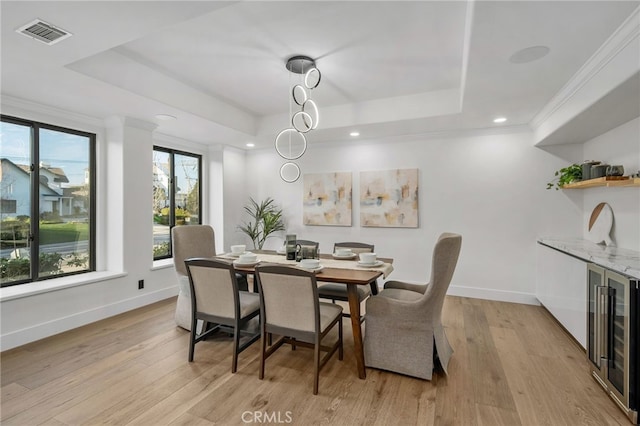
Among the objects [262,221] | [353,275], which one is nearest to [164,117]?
[262,221]

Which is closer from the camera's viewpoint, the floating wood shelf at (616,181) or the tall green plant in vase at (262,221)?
the floating wood shelf at (616,181)

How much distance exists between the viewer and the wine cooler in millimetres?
1876

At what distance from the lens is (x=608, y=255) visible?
2.53m

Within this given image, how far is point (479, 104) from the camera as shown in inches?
131

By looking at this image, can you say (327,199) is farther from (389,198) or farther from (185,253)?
(185,253)

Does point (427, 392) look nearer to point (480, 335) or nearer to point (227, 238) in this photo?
point (480, 335)

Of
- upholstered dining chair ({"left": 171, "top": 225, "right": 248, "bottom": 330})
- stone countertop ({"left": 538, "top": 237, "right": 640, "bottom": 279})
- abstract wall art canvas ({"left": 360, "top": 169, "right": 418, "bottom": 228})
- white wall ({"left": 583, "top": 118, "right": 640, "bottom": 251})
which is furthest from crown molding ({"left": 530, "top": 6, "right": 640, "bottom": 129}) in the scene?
upholstered dining chair ({"left": 171, "top": 225, "right": 248, "bottom": 330})

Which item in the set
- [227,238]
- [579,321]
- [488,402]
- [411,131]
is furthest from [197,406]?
[411,131]

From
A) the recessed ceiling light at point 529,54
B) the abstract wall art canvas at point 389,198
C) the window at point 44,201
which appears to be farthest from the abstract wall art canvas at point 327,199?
the window at point 44,201

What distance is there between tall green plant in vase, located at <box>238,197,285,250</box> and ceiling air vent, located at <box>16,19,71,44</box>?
3.69 metres

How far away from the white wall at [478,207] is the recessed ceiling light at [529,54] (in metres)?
2.10

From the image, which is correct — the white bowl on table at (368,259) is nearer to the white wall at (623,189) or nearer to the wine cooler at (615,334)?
the wine cooler at (615,334)

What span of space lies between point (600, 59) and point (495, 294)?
3089mm

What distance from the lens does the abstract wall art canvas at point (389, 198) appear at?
15.2 ft
